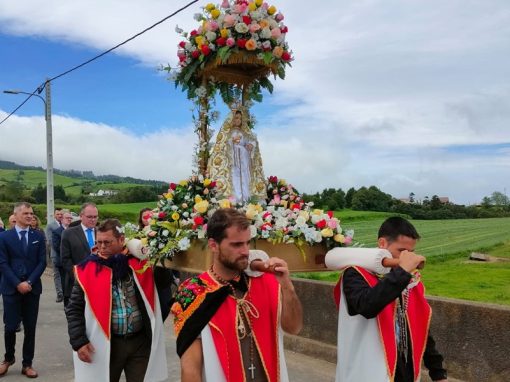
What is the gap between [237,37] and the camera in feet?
16.8

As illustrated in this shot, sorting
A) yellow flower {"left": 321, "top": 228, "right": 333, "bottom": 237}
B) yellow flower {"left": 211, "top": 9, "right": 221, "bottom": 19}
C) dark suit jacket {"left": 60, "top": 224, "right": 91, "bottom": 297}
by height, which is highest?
yellow flower {"left": 211, "top": 9, "right": 221, "bottom": 19}

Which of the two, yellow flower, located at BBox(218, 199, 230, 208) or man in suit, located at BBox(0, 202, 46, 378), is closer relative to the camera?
yellow flower, located at BBox(218, 199, 230, 208)

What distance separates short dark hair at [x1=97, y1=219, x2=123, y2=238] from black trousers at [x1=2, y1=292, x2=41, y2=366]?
3.03m

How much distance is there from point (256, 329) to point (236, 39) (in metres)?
3.00

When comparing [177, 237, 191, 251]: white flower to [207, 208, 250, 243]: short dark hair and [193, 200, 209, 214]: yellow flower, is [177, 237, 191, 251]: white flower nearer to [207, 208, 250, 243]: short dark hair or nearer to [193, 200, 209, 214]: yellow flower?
[193, 200, 209, 214]: yellow flower

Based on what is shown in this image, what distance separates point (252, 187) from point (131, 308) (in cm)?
177

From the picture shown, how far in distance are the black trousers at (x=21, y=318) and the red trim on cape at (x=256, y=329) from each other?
4600 mm

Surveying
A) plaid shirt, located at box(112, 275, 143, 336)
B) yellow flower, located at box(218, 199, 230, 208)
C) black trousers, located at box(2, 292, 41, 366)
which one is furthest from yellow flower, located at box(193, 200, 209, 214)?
black trousers, located at box(2, 292, 41, 366)

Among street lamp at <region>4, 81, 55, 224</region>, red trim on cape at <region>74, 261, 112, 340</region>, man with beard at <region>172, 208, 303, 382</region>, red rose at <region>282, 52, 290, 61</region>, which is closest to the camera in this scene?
man with beard at <region>172, 208, 303, 382</region>

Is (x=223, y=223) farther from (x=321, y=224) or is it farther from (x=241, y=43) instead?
(x=241, y=43)

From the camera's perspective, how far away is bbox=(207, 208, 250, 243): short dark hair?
9.61 ft

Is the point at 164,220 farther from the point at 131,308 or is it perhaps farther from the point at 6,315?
the point at 6,315

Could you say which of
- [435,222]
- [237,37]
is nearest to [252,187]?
[237,37]

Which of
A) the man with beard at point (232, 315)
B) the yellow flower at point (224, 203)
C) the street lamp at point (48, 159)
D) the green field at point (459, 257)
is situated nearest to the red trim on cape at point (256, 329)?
the man with beard at point (232, 315)
